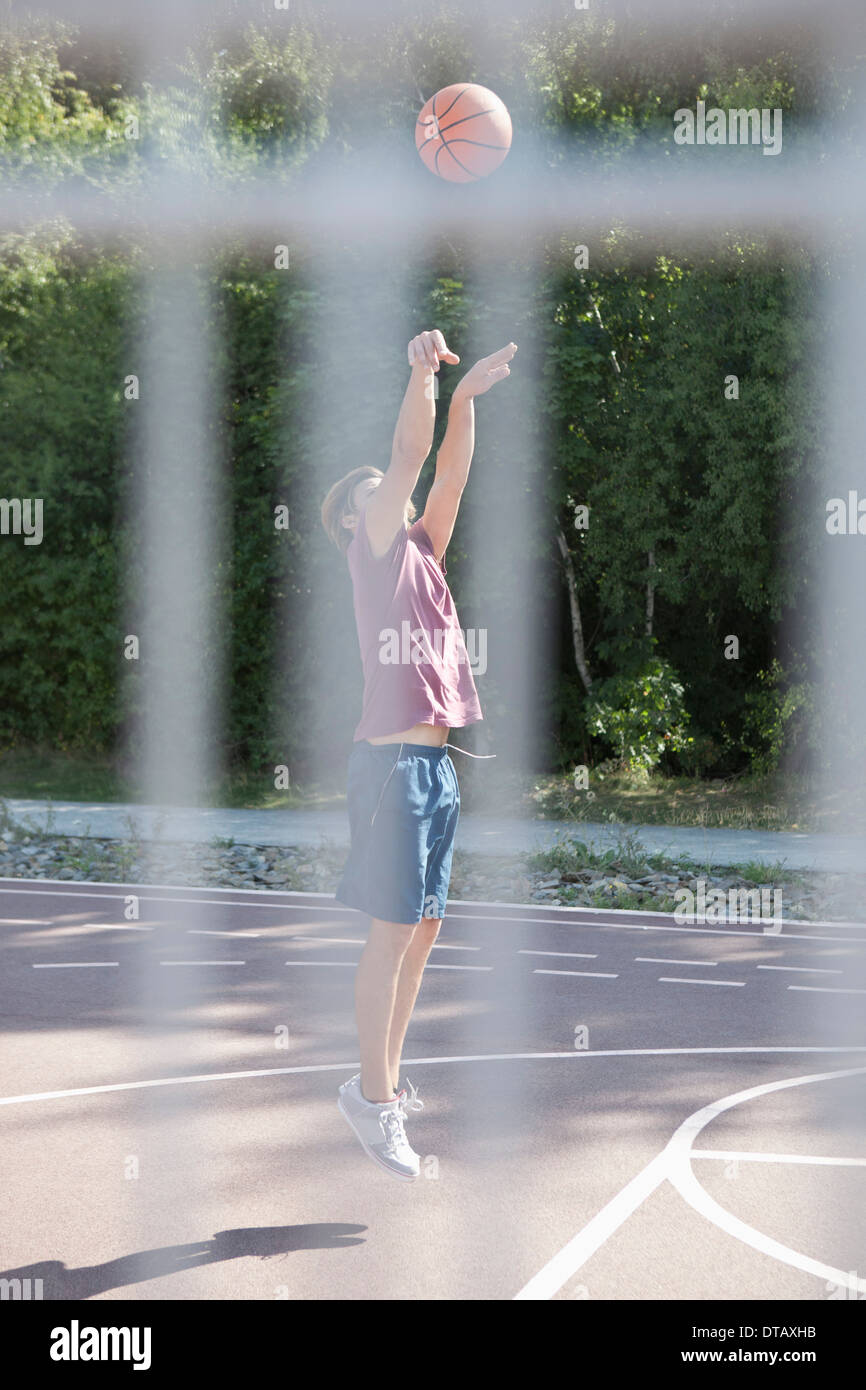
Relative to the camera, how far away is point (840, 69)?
51.1 feet

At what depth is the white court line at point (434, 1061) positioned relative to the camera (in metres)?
5.97

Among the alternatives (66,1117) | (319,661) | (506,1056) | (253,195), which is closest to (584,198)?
(253,195)

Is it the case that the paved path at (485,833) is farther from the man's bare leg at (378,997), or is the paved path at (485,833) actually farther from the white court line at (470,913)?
the man's bare leg at (378,997)

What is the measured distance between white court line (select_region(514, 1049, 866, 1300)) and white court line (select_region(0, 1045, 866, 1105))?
3.35 ft

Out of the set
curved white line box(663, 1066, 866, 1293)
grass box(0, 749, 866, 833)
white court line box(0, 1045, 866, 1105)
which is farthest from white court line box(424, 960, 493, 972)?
grass box(0, 749, 866, 833)

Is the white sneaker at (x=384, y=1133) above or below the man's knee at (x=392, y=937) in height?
below

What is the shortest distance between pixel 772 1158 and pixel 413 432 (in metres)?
2.68

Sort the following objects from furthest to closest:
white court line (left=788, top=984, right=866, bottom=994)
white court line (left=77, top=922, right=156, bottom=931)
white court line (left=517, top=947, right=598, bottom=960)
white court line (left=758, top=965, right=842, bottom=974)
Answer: white court line (left=77, top=922, right=156, bottom=931), white court line (left=517, top=947, right=598, bottom=960), white court line (left=758, top=965, right=842, bottom=974), white court line (left=788, top=984, right=866, bottom=994)

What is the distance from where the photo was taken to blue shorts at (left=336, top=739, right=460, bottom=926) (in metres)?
4.50

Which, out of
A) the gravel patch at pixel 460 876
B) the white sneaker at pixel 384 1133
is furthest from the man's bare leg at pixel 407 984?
the gravel patch at pixel 460 876

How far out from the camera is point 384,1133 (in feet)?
15.1

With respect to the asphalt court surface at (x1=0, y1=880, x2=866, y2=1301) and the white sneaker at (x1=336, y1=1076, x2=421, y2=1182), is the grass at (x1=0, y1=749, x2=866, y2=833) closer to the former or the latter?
the asphalt court surface at (x1=0, y1=880, x2=866, y2=1301)

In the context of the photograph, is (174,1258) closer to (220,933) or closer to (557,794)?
(220,933)

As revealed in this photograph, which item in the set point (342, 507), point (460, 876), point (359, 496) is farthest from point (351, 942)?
point (359, 496)
